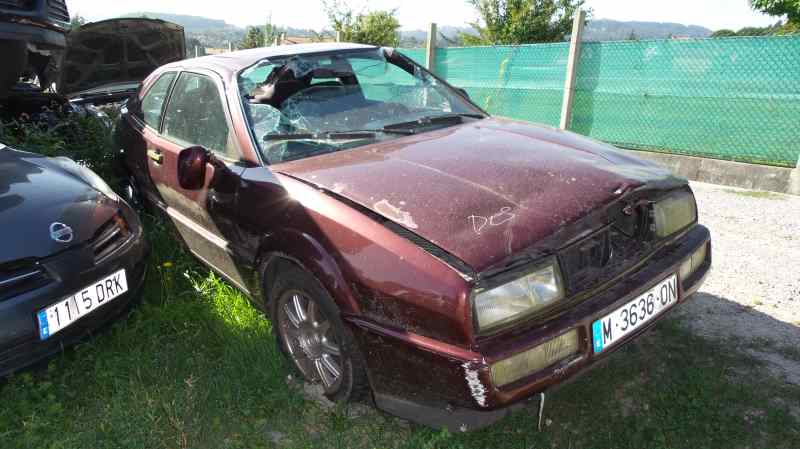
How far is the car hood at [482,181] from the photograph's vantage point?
1.79 meters

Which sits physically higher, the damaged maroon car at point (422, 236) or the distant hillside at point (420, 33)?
the distant hillside at point (420, 33)

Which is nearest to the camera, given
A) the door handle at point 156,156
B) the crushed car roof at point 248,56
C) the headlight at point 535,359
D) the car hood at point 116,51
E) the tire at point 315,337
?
the headlight at point 535,359

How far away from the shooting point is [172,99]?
3.40 m

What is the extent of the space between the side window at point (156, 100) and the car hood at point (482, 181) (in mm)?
1590

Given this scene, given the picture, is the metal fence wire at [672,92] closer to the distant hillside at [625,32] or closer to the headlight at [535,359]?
the distant hillside at [625,32]

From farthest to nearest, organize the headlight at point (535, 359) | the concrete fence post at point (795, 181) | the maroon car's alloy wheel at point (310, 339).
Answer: the concrete fence post at point (795, 181), the maroon car's alloy wheel at point (310, 339), the headlight at point (535, 359)

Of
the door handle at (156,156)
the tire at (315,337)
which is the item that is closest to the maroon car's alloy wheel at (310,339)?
the tire at (315,337)

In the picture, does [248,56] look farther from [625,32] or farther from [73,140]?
[625,32]

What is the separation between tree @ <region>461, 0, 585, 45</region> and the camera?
15766 millimetres

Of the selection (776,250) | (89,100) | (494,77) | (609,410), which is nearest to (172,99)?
(609,410)

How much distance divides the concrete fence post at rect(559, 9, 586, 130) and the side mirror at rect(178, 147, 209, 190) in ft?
17.9

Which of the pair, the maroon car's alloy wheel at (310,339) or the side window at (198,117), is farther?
the side window at (198,117)

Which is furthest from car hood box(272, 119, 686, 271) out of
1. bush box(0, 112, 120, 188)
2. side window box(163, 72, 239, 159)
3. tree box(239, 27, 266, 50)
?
tree box(239, 27, 266, 50)

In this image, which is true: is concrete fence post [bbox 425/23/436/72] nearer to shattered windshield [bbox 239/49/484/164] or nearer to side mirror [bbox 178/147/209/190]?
shattered windshield [bbox 239/49/484/164]
